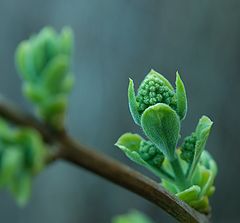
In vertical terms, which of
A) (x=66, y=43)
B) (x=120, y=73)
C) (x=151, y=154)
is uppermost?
(x=66, y=43)

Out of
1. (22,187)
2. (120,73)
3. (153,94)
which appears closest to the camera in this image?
(153,94)

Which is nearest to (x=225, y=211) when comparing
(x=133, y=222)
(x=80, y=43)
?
(x=80, y=43)

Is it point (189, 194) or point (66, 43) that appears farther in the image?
point (66, 43)

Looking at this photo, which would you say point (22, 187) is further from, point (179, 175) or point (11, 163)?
point (179, 175)

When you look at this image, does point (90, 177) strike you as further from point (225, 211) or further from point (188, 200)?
point (188, 200)

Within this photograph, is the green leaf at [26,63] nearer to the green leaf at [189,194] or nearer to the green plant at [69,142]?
the green plant at [69,142]

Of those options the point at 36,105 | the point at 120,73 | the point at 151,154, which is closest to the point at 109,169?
the point at 151,154
